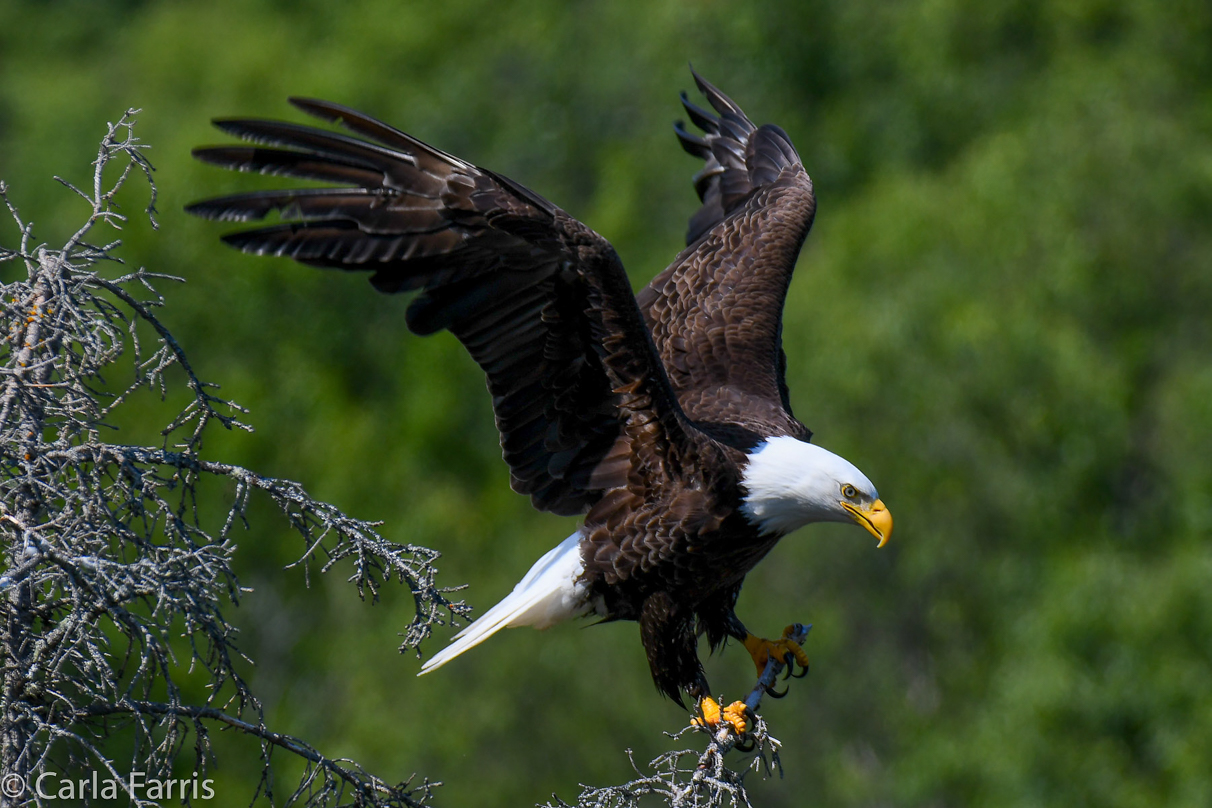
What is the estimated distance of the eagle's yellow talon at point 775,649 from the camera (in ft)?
19.0

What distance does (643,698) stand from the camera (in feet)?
59.4

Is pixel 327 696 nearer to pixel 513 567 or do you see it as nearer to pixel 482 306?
pixel 513 567

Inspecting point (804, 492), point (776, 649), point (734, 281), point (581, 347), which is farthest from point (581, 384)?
point (734, 281)

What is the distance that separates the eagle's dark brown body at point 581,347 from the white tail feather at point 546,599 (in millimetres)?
91

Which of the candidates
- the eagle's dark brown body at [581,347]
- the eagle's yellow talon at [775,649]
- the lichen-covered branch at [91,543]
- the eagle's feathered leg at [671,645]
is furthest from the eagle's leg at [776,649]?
the lichen-covered branch at [91,543]

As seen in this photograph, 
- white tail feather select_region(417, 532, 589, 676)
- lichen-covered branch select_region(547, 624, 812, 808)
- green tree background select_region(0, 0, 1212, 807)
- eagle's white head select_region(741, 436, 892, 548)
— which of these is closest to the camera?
lichen-covered branch select_region(547, 624, 812, 808)

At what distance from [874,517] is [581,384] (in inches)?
41.7

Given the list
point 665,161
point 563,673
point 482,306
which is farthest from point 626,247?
point 482,306

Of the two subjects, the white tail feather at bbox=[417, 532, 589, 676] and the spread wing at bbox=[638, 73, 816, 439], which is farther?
the spread wing at bbox=[638, 73, 816, 439]

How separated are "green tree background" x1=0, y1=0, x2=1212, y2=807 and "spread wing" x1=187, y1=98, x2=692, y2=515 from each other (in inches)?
474

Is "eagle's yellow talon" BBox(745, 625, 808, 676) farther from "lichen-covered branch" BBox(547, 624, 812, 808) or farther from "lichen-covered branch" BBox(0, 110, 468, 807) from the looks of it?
"lichen-covered branch" BBox(0, 110, 468, 807)

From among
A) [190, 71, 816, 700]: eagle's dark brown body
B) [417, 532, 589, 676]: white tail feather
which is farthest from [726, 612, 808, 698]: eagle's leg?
[417, 532, 589, 676]: white tail feather

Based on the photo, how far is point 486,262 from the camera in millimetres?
4719

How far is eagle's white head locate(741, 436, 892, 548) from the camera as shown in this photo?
499cm
